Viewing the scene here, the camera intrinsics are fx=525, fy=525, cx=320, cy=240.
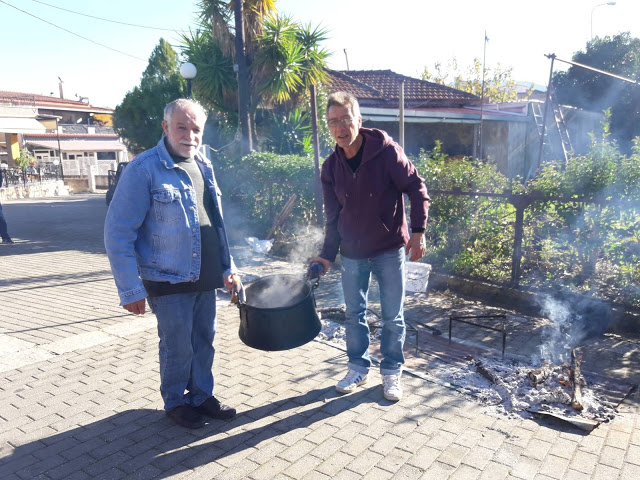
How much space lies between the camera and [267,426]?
3.20 metres

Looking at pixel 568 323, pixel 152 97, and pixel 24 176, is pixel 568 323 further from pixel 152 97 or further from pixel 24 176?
pixel 24 176

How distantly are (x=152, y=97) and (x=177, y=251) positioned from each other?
51.2 feet

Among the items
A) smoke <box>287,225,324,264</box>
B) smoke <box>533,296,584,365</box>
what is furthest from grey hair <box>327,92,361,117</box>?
smoke <box>287,225,324,264</box>

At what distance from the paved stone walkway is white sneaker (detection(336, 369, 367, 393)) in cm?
6

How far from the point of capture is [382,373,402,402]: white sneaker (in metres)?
3.45

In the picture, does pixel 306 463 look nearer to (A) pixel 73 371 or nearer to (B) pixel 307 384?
(B) pixel 307 384

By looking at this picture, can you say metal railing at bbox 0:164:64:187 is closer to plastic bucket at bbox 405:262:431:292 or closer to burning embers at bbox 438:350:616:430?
plastic bucket at bbox 405:262:431:292

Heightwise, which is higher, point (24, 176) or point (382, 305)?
point (24, 176)

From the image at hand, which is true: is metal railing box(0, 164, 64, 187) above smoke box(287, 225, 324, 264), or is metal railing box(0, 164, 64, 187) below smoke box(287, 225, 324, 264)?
above

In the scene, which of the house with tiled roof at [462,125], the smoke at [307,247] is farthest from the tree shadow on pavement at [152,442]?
the house with tiled roof at [462,125]

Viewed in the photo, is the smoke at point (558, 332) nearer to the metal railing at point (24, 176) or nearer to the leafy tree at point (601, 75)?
the leafy tree at point (601, 75)

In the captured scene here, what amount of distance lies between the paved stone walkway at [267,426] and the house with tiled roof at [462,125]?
11.7 m

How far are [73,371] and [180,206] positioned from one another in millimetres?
2041

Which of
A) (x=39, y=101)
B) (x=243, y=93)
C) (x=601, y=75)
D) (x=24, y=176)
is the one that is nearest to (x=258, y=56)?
(x=243, y=93)
